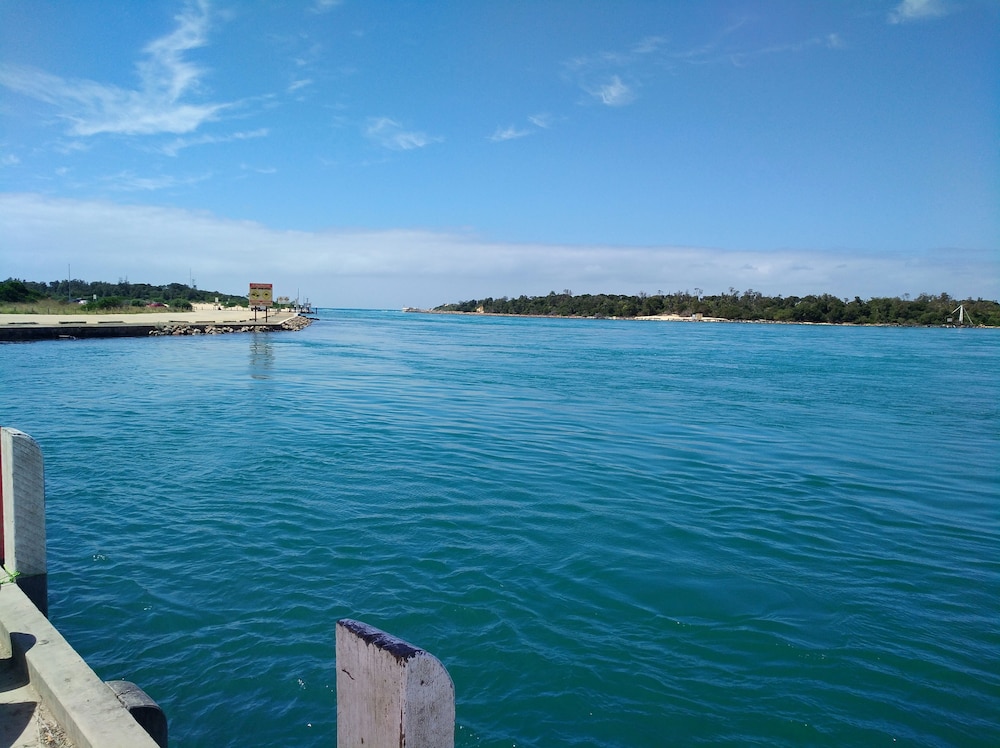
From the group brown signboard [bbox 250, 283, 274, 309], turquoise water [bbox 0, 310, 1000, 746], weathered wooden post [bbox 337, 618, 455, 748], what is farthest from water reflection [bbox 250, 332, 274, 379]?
weathered wooden post [bbox 337, 618, 455, 748]

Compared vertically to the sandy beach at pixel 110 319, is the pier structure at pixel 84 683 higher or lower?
lower

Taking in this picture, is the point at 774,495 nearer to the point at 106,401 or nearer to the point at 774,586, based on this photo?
the point at 774,586

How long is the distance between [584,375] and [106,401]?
18.4 meters

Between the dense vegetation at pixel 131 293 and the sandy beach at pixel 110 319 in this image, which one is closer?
the sandy beach at pixel 110 319

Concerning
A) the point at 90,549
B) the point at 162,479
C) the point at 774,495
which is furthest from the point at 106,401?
the point at 774,495

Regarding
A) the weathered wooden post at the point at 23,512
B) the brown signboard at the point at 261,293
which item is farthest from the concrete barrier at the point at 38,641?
the brown signboard at the point at 261,293

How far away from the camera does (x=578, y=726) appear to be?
15.0ft

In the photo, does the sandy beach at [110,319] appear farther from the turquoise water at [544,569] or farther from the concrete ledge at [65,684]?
the concrete ledge at [65,684]

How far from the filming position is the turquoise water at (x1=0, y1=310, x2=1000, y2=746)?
15.7ft

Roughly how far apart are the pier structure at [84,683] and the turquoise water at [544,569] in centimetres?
98

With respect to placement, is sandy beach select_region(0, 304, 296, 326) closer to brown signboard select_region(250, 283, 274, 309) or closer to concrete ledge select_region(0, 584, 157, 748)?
brown signboard select_region(250, 283, 274, 309)

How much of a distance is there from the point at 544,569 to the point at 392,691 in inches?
209

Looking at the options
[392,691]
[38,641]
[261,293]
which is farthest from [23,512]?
[261,293]

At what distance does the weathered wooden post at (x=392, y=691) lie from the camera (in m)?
1.85
